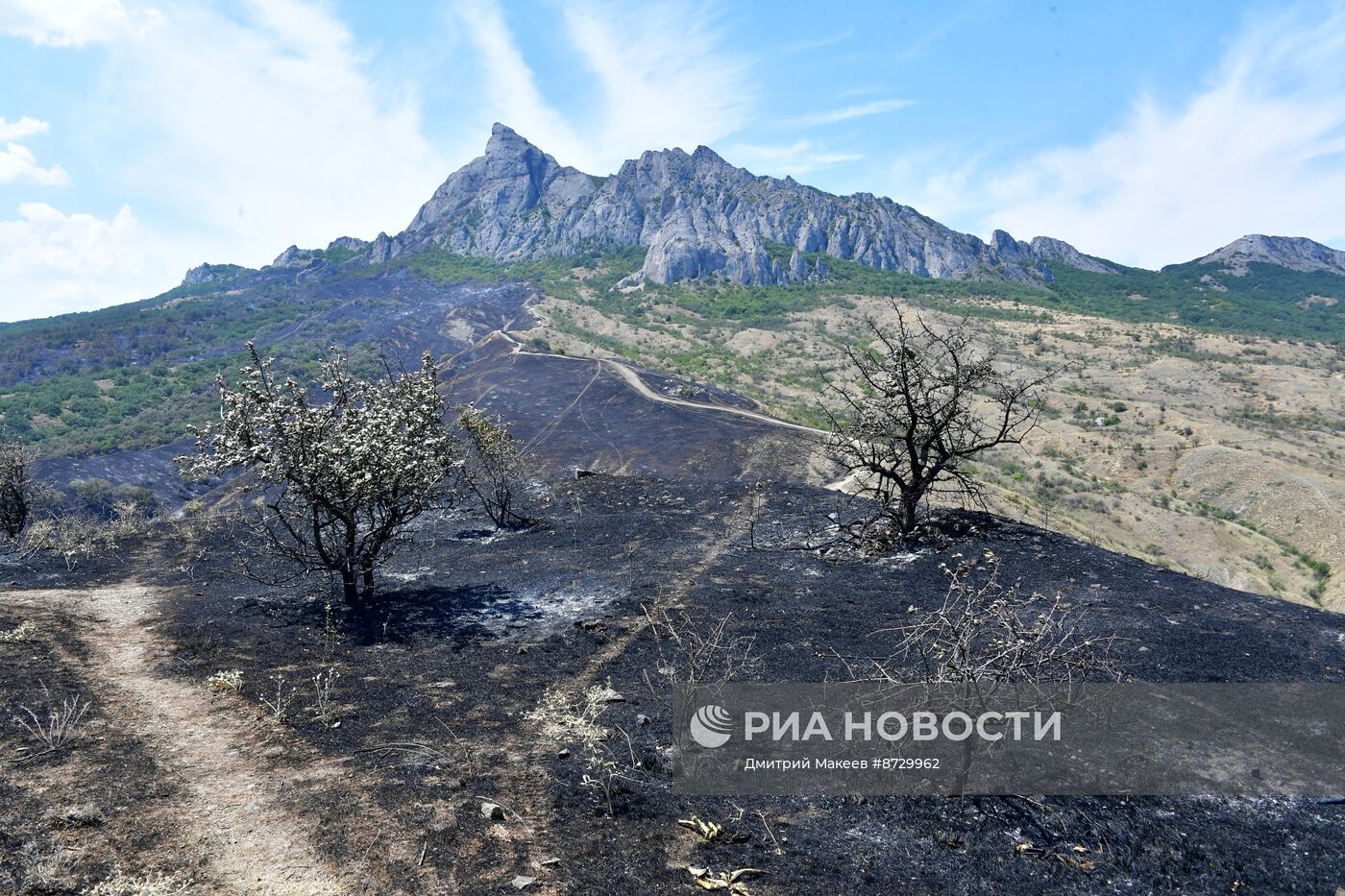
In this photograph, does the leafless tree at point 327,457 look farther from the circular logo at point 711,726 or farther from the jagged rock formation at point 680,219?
the jagged rock formation at point 680,219

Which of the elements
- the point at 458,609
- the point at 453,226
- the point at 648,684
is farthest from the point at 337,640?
the point at 453,226

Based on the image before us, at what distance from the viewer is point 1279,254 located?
188 meters

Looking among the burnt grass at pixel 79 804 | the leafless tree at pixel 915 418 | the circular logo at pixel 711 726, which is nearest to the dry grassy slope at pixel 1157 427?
the leafless tree at pixel 915 418

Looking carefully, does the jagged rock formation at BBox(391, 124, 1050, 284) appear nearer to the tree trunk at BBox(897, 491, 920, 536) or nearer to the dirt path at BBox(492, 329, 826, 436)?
the dirt path at BBox(492, 329, 826, 436)

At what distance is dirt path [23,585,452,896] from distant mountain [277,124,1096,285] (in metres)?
133

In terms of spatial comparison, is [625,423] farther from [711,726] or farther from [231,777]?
[231,777]

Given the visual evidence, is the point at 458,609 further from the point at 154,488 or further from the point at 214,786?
the point at 154,488

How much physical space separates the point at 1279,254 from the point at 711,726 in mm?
261440

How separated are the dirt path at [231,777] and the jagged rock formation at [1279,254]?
237 metres

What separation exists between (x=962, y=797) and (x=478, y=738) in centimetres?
568

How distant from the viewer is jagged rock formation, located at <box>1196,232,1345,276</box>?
180 metres

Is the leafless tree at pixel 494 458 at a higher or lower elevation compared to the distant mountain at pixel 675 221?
→ lower

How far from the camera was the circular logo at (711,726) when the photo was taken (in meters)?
8.02

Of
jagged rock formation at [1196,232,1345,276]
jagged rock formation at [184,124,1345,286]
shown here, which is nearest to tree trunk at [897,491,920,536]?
jagged rock formation at [184,124,1345,286]
